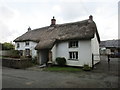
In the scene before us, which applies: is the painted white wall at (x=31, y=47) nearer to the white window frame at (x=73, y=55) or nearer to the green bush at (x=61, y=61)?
the green bush at (x=61, y=61)

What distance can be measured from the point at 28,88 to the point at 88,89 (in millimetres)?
4596

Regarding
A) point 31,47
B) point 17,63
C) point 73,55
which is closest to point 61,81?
point 73,55

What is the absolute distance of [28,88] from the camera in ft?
26.5

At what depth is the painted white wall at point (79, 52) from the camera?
1641 cm

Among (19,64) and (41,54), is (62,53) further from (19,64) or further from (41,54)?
(19,64)

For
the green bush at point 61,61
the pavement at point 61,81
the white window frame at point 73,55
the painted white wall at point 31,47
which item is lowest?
the pavement at point 61,81

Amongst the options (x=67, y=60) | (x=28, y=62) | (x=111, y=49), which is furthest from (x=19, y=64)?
(x=111, y=49)

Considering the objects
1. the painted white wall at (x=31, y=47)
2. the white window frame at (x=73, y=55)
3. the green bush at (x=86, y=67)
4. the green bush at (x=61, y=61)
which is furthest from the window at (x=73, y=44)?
the painted white wall at (x=31, y=47)

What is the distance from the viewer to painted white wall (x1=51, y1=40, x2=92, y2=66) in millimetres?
16406

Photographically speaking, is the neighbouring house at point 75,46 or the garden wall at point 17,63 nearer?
the neighbouring house at point 75,46

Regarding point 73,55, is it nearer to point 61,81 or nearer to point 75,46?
point 75,46

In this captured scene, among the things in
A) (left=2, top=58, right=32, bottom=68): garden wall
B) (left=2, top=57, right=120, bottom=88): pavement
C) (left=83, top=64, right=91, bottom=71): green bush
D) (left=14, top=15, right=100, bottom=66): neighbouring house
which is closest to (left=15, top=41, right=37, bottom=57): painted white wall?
(left=14, top=15, right=100, bottom=66): neighbouring house

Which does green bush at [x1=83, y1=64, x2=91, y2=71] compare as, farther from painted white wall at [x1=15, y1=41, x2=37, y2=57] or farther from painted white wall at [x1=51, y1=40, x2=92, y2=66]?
painted white wall at [x1=15, y1=41, x2=37, y2=57]

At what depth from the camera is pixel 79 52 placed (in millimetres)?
17203
